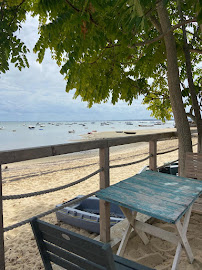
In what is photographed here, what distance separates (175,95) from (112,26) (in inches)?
66.2

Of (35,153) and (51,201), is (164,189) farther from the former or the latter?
(51,201)

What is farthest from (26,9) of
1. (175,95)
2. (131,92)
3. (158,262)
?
(158,262)

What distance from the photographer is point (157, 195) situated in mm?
2049

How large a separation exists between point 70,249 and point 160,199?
1.07 m

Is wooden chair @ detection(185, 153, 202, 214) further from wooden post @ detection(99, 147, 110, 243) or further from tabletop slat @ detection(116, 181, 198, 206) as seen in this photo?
wooden post @ detection(99, 147, 110, 243)

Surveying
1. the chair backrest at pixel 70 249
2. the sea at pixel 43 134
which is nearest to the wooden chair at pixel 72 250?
the chair backrest at pixel 70 249

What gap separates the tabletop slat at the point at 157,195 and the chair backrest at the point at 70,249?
2.35 ft

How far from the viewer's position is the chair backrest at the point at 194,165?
332cm

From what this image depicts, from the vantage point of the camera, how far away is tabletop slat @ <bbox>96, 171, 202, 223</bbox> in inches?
67.7

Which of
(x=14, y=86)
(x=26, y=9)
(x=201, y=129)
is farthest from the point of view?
(x=14, y=86)

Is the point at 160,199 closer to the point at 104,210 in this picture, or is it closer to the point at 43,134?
the point at 104,210

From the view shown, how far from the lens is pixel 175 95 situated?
3.78 meters

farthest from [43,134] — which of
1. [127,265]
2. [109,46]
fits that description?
[127,265]

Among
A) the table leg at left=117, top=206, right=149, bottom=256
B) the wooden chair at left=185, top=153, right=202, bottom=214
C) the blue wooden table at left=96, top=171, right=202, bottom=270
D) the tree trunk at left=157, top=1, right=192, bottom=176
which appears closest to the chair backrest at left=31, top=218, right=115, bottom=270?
the blue wooden table at left=96, top=171, right=202, bottom=270
